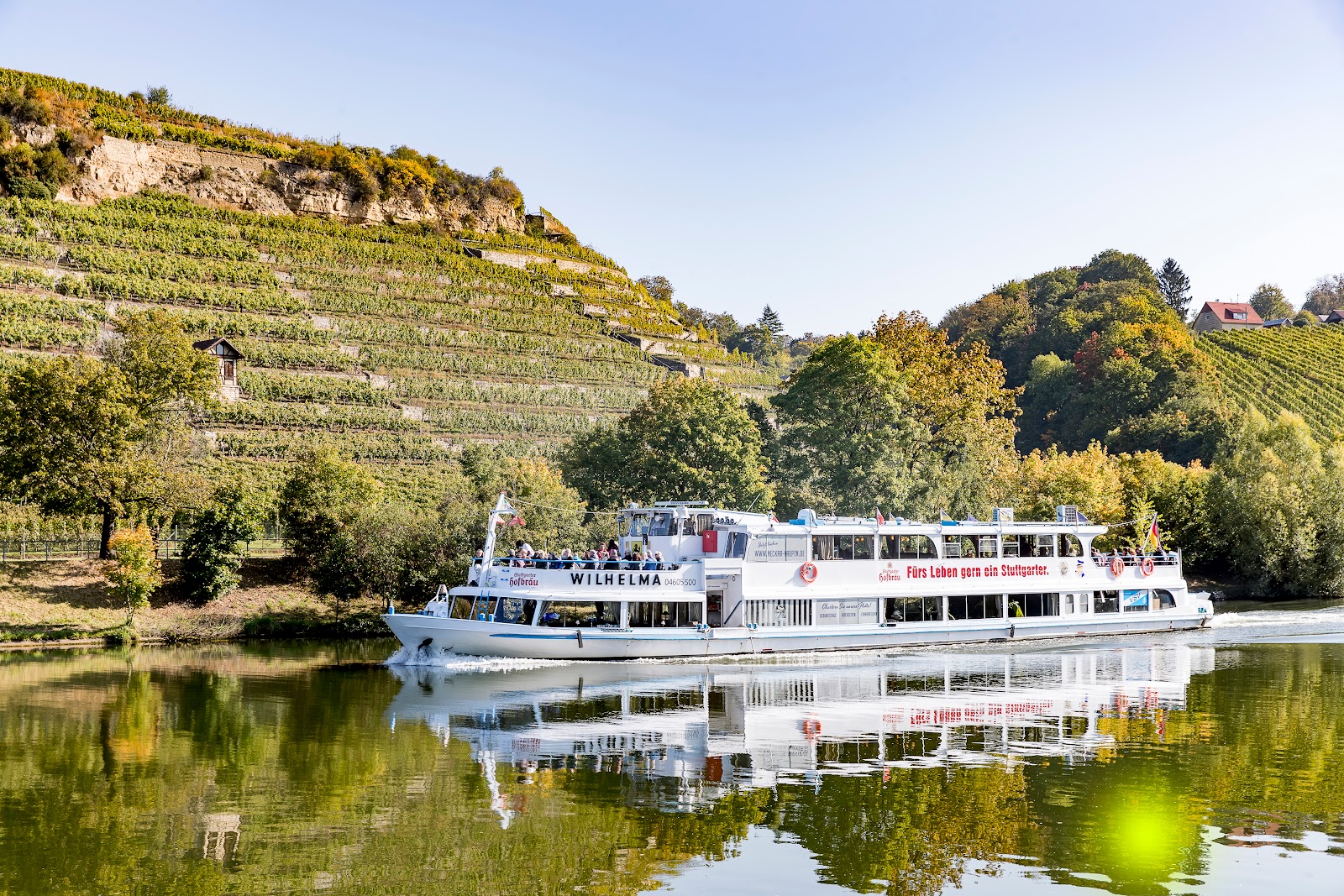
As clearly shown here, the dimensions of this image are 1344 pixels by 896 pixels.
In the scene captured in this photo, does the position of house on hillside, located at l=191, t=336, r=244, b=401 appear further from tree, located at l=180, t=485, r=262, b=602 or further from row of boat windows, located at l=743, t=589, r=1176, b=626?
row of boat windows, located at l=743, t=589, r=1176, b=626

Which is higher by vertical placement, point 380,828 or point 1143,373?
point 1143,373

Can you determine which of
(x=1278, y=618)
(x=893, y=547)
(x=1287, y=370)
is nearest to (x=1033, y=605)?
(x=893, y=547)

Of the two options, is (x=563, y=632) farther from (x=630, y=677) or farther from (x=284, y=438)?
→ (x=284, y=438)

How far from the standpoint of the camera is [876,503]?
172 feet

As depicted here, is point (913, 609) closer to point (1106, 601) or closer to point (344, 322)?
point (1106, 601)

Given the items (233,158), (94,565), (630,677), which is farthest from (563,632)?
(233,158)

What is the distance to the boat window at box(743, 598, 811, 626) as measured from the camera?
34406 mm

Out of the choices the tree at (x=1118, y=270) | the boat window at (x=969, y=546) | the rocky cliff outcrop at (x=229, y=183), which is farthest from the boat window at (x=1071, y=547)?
the tree at (x=1118, y=270)

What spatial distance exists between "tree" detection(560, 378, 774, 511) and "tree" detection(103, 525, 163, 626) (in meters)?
19.0

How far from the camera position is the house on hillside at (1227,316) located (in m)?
126

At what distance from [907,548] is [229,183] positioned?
55.6 m

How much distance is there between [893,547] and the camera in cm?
3675

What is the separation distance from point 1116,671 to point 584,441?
1077 inches

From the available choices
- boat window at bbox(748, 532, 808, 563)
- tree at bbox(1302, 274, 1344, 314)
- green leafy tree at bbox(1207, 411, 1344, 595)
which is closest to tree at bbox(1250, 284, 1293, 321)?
tree at bbox(1302, 274, 1344, 314)
